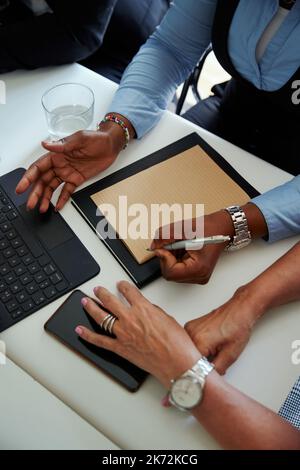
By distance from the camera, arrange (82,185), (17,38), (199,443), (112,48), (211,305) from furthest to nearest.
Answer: (112,48)
(17,38)
(82,185)
(211,305)
(199,443)

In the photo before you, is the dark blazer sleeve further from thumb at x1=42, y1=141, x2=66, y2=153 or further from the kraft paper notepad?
the kraft paper notepad

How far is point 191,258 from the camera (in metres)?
0.75

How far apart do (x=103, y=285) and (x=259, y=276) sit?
0.92 ft

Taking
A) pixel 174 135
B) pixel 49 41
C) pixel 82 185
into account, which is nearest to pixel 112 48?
pixel 49 41

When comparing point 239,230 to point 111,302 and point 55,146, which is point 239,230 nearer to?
point 111,302

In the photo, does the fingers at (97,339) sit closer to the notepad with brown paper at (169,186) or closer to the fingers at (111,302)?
the fingers at (111,302)

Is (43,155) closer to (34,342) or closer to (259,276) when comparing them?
(34,342)

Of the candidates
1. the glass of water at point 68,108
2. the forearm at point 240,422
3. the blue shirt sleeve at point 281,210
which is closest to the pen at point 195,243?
the blue shirt sleeve at point 281,210

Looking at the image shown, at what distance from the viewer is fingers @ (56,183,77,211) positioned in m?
0.84

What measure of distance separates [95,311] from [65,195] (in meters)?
0.26

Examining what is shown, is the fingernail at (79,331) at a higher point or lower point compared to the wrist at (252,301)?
lower

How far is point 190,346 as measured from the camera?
670 mm

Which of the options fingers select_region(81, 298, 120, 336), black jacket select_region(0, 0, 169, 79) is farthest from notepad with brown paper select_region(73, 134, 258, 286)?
black jacket select_region(0, 0, 169, 79)

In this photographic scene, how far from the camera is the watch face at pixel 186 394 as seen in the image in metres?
0.63
